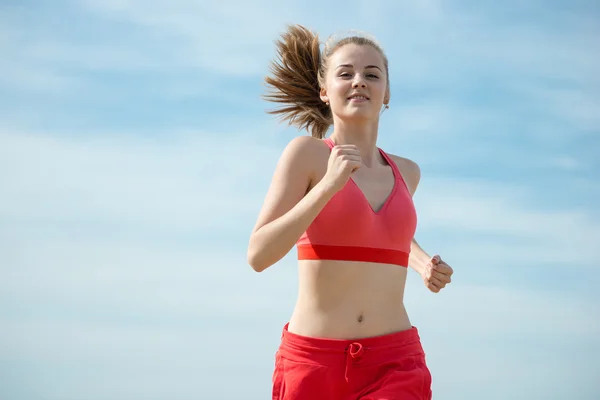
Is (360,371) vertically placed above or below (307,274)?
below

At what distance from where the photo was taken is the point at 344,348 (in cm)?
423

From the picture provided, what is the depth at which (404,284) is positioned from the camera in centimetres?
456

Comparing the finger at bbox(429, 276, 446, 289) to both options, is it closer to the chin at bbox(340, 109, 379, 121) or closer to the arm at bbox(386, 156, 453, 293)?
the arm at bbox(386, 156, 453, 293)

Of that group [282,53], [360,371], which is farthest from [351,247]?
[282,53]

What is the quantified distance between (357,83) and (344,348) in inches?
58.6

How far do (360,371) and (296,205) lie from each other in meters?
0.94

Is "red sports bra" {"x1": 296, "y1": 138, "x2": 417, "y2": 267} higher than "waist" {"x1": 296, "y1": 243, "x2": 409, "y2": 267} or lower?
higher

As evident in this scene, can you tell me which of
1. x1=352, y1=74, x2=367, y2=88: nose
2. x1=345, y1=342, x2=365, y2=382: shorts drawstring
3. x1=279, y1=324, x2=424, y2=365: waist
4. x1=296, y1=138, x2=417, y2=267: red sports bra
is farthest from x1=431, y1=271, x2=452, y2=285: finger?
x1=352, y1=74, x2=367, y2=88: nose

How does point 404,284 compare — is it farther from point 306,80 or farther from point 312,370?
point 306,80

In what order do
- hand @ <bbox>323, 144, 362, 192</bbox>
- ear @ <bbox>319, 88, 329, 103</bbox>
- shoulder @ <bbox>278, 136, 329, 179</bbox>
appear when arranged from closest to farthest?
hand @ <bbox>323, 144, 362, 192</bbox>
shoulder @ <bbox>278, 136, 329, 179</bbox>
ear @ <bbox>319, 88, 329, 103</bbox>

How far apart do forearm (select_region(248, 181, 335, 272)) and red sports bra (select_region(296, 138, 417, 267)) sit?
0.29 meters

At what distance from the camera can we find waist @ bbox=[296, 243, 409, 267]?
14.2ft

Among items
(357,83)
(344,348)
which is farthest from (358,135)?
(344,348)

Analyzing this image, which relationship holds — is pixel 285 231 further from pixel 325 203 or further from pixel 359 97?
pixel 359 97
